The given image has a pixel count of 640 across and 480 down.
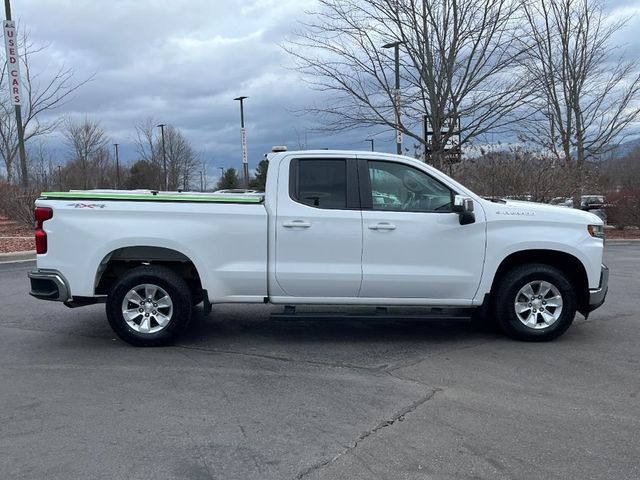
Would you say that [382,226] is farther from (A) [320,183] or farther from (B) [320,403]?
(B) [320,403]

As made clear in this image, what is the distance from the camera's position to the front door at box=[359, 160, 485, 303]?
5840 millimetres

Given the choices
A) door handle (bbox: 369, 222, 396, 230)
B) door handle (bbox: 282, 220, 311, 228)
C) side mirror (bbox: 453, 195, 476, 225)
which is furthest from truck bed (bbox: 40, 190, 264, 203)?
side mirror (bbox: 453, 195, 476, 225)

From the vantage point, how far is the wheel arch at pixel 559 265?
238 inches

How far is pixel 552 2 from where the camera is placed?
57.3 feet

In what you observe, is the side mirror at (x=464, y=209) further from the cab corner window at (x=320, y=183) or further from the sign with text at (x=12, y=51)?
the sign with text at (x=12, y=51)

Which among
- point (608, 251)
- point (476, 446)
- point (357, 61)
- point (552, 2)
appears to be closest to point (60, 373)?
point (476, 446)

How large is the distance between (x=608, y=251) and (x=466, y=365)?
41.0 ft

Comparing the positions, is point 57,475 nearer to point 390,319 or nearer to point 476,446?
point 476,446

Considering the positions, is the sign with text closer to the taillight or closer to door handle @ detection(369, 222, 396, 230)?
the taillight

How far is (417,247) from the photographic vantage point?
5.86 m

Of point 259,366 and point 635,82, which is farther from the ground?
point 635,82

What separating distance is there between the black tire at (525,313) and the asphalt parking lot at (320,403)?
0.16m

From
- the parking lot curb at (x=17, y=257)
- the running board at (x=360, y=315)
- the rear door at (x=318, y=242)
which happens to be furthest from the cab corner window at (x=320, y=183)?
the parking lot curb at (x=17, y=257)

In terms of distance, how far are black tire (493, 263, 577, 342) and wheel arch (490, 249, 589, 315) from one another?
0.24 feet
